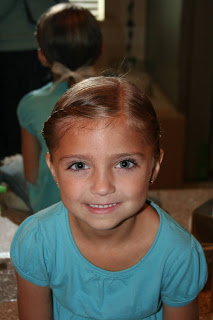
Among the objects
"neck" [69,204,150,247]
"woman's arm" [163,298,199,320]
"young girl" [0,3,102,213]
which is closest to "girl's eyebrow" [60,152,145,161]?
"neck" [69,204,150,247]

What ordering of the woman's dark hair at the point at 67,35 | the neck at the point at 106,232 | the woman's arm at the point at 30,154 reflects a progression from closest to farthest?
the neck at the point at 106,232 → the woman's dark hair at the point at 67,35 → the woman's arm at the point at 30,154

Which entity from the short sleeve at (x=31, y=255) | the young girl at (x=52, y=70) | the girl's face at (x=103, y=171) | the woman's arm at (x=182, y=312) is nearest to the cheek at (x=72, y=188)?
the girl's face at (x=103, y=171)

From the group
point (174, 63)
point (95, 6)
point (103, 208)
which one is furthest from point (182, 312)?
point (174, 63)

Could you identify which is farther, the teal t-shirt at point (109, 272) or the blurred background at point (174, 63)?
the blurred background at point (174, 63)

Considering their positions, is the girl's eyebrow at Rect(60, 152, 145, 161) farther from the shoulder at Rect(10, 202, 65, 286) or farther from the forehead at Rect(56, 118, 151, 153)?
the shoulder at Rect(10, 202, 65, 286)

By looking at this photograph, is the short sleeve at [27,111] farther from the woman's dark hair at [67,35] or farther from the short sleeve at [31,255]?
the short sleeve at [31,255]

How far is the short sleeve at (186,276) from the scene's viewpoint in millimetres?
617

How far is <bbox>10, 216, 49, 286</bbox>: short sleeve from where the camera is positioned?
0.64 metres

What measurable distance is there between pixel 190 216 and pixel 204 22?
0.48 meters

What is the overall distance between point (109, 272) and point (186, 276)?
10 centimetres

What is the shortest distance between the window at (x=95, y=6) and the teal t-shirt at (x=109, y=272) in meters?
0.44

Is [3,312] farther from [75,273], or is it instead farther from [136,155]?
[136,155]

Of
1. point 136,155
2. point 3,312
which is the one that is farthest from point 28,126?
point 136,155

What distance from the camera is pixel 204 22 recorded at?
1.16m
